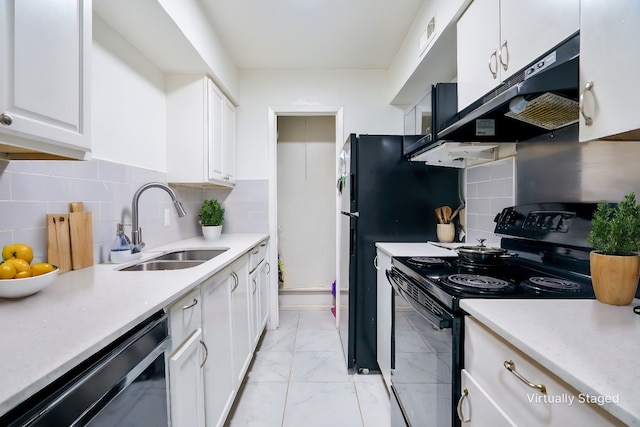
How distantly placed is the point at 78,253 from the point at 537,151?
215 centimetres

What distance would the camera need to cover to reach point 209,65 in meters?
2.08

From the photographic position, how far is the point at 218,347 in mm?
1419

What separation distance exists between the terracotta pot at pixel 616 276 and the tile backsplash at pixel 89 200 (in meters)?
1.89

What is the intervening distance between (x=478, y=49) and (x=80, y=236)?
1967mm

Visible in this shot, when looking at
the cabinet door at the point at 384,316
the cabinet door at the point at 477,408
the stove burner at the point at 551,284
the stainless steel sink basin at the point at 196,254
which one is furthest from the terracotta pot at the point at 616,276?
the stainless steel sink basin at the point at 196,254

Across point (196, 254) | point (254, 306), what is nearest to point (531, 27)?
point (196, 254)

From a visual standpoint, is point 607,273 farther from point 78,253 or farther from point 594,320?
point 78,253

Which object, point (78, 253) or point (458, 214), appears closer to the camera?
point (78, 253)

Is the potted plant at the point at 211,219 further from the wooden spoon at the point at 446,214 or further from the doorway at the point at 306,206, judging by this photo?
the wooden spoon at the point at 446,214

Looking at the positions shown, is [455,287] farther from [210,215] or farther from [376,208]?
[210,215]

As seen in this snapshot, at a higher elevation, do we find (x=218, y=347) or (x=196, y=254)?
(x=196, y=254)

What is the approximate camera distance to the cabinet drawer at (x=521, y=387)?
0.54m

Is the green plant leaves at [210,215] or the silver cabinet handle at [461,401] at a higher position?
the green plant leaves at [210,215]

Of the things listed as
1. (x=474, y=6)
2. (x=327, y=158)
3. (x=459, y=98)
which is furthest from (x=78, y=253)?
(x=327, y=158)
